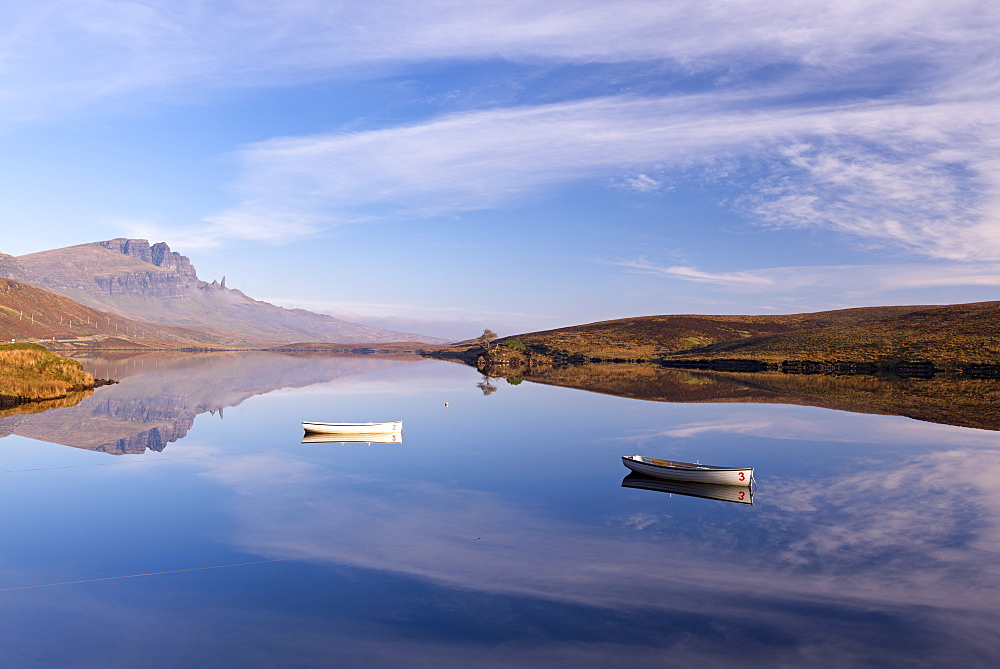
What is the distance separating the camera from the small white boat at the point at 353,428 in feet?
143

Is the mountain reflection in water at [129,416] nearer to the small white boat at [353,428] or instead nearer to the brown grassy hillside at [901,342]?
the small white boat at [353,428]

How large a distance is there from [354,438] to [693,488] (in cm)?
2344

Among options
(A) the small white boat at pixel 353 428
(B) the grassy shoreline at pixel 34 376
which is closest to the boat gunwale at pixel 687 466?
(A) the small white boat at pixel 353 428

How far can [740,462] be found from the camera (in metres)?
35.1

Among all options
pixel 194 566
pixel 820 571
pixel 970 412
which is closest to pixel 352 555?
pixel 194 566

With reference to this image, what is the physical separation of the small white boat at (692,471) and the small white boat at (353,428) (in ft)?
57.8

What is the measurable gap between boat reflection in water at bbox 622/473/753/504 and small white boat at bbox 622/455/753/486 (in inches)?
8.7

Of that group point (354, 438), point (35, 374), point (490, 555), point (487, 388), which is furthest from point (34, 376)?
point (490, 555)

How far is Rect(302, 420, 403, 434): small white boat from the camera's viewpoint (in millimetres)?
43625

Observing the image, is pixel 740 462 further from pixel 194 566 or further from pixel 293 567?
pixel 194 566

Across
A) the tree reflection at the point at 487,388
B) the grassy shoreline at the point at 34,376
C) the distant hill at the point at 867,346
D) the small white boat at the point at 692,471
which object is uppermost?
the distant hill at the point at 867,346

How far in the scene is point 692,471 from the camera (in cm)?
2948

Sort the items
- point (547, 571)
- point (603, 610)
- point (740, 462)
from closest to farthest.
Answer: point (603, 610) < point (547, 571) < point (740, 462)

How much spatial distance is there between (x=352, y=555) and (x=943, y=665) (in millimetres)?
14954
